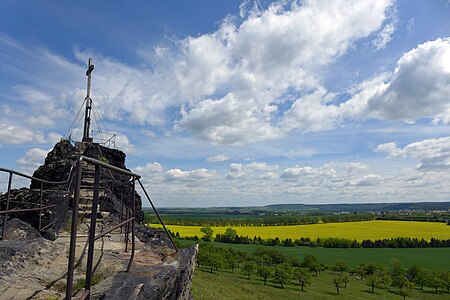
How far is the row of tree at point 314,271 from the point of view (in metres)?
51.9

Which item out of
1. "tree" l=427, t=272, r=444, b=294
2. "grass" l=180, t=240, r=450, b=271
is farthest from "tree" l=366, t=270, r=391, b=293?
"grass" l=180, t=240, r=450, b=271

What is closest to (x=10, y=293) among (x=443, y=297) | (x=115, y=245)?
(x=115, y=245)

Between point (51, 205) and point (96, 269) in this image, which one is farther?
point (51, 205)

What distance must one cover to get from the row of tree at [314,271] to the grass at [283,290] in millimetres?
975

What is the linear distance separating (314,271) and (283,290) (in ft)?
60.8

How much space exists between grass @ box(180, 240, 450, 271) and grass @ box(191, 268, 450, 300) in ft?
20.7

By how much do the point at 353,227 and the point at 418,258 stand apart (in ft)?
125

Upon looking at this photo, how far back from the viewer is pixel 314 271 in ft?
205

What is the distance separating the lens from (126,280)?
14.4ft

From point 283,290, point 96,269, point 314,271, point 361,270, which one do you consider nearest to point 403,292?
point 361,270

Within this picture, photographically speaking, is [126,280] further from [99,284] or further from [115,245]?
[115,245]

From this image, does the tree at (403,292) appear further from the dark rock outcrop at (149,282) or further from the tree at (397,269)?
the dark rock outcrop at (149,282)

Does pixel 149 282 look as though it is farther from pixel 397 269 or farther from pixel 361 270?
pixel 397 269

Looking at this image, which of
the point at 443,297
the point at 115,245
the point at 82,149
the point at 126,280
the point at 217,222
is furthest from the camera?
the point at 217,222
